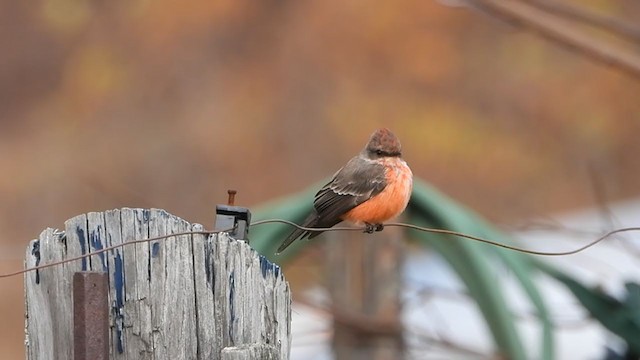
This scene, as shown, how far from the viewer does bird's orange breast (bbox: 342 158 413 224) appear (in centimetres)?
277

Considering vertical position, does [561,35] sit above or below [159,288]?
above

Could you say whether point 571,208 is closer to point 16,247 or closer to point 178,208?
point 178,208

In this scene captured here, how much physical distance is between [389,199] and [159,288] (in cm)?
110

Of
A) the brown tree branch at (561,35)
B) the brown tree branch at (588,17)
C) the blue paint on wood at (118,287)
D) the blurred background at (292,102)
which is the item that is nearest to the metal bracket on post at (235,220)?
the blue paint on wood at (118,287)

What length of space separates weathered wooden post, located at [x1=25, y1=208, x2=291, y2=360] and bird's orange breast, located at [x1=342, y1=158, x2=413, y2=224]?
1.02 metres

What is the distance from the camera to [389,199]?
9.14 feet

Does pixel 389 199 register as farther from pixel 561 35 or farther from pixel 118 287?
pixel 561 35

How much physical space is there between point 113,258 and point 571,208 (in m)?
8.36

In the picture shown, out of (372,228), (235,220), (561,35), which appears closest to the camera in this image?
(235,220)

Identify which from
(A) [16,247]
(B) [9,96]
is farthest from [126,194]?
Answer: (B) [9,96]

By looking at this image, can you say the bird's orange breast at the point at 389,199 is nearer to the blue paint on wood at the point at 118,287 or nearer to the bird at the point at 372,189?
the bird at the point at 372,189

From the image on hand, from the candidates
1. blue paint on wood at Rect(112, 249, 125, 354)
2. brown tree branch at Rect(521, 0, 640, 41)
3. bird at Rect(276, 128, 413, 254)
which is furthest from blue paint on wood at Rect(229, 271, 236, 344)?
brown tree branch at Rect(521, 0, 640, 41)

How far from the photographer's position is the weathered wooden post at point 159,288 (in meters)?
1.78

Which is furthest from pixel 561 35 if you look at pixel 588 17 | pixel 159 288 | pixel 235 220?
pixel 159 288
